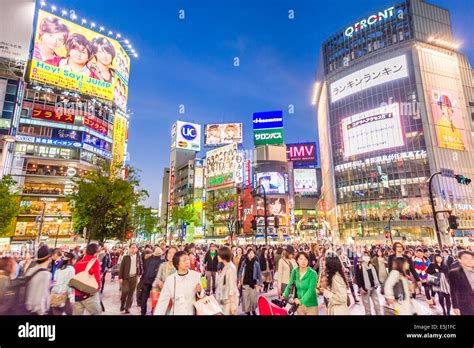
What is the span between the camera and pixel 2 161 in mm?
38719

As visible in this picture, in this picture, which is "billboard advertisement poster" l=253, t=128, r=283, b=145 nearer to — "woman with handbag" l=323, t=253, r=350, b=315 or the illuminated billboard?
the illuminated billboard

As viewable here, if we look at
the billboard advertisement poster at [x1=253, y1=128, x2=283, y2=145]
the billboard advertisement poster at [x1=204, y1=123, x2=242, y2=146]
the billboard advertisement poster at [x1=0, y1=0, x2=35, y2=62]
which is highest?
the billboard advertisement poster at [x1=204, y1=123, x2=242, y2=146]

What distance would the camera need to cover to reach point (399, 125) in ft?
180

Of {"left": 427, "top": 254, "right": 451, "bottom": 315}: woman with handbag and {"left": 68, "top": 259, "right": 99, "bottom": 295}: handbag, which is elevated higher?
{"left": 68, "top": 259, "right": 99, "bottom": 295}: handbag

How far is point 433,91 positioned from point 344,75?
1904cm

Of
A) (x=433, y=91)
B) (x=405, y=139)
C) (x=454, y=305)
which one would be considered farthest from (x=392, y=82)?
(x=454, y=305)

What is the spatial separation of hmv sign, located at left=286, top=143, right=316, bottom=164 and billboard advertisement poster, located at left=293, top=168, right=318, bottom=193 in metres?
3.37

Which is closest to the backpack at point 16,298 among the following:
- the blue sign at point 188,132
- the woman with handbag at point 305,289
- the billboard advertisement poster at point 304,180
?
the woman with handbag at point 305,289

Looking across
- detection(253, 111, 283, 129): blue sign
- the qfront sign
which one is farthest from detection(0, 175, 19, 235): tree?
the qfront sign

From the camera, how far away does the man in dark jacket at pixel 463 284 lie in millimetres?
4910

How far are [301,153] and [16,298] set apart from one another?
88.3 m

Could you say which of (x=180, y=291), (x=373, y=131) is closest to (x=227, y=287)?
(x=180, y=291)

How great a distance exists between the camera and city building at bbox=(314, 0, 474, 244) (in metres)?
51.8

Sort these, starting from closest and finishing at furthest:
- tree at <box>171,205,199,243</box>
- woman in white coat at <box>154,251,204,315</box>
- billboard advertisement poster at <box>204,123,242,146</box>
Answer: woman in white coat at <box>154,251,204,315</box> → tree at <box>171,205,199,243</box> → billboard advertisement poster at <box>204,123,242,146</box>
